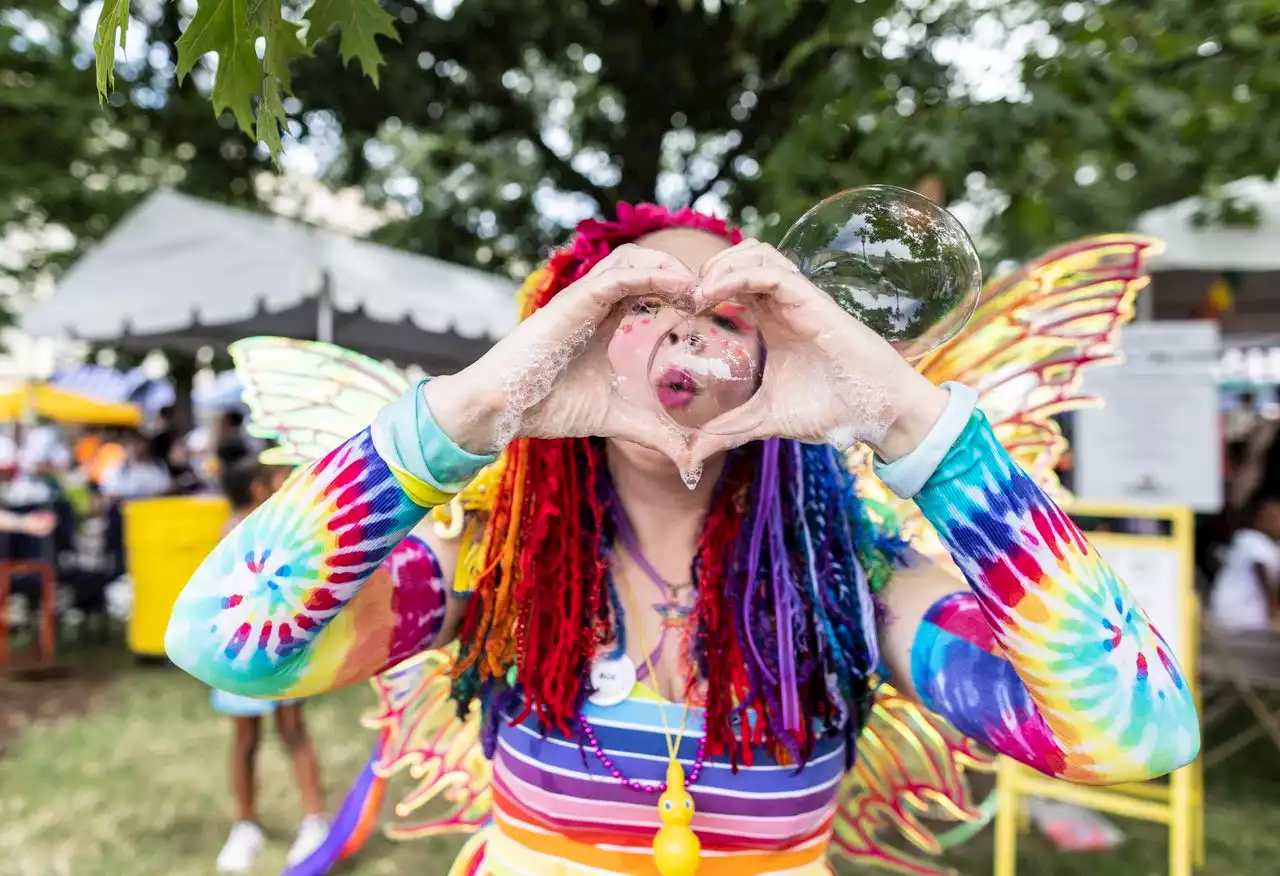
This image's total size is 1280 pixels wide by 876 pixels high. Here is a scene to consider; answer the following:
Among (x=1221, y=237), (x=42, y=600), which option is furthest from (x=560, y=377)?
(x=42, y=600)

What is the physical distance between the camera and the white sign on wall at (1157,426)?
10.6ft

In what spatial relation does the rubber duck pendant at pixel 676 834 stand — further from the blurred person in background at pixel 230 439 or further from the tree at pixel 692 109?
the blurred person in background at pixel 230 439

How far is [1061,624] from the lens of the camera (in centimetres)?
94

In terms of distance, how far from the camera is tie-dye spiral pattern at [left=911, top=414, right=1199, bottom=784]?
3.06ft

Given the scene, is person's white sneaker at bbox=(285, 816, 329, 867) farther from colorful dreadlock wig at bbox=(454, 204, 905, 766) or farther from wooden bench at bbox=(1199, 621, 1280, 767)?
wooden bench at bbox=(1199, 621, 1280, 767)

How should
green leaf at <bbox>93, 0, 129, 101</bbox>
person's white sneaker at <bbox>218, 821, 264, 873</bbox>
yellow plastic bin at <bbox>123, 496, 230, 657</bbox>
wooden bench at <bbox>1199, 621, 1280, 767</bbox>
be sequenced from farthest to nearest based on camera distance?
1. yellow plastic bin at <bbox>123, 496, 230, 657</bbox>
2. wooden bench at <bbox>1199, 621, 1280, 767</bbox>
3. person's white sneaker at <bbox>218, 821, 264, 873</bbox>
4. green leaf at <bbox>93, 0, 129, 101</bbox>

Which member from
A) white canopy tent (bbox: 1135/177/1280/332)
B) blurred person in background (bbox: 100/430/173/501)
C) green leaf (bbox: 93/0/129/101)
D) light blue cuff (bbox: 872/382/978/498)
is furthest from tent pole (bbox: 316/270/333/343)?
light blue cuff (bbox: 872/382/978/498)

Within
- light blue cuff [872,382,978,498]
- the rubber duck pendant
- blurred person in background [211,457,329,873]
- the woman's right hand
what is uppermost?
the woman's right hand

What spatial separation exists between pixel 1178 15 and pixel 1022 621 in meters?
2.85

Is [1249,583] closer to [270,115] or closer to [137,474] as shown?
[270,115]

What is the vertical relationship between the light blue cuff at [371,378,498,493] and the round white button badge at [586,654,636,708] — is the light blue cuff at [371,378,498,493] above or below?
above

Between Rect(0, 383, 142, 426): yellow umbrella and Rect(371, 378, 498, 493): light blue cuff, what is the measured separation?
32.8ft

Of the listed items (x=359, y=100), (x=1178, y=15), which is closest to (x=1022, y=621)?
(x=1178, y=15)

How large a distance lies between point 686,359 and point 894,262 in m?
0.25
